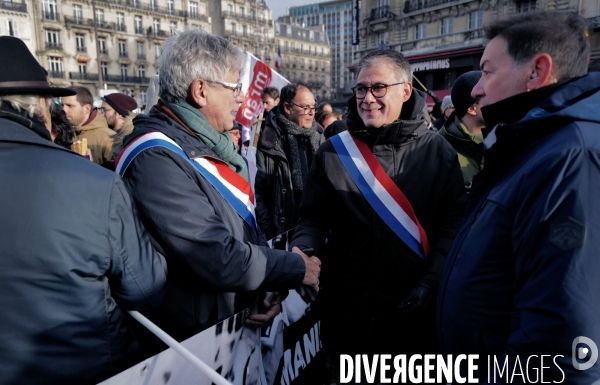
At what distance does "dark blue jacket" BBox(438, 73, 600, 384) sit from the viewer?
107cm

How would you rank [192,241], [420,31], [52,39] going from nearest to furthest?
[192,241] → [420,31] → [52,39]

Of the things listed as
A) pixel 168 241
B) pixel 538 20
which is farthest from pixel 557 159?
pixel 168 241

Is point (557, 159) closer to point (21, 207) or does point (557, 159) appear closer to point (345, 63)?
point (21, 207)

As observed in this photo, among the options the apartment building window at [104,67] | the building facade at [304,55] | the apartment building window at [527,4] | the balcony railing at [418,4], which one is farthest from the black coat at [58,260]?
the building facade at [304,55]

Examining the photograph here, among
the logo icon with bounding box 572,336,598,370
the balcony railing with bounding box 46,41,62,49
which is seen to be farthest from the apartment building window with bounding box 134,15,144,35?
the logo icon with bounding box 572,336,598,370

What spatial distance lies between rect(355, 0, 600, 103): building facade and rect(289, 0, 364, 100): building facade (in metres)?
78.2

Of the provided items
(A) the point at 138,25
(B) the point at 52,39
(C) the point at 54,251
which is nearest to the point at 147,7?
(A) the point at 138,25

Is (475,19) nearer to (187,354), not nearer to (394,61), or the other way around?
(394,61)

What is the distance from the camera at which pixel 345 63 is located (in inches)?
4483

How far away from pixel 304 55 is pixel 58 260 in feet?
291

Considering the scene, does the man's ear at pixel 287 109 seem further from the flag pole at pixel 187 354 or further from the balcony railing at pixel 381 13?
the balcony railing at pixel 381 13

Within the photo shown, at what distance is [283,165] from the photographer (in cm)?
405

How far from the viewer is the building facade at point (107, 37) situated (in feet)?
147

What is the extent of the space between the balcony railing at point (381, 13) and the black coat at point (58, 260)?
3495 centimetres
